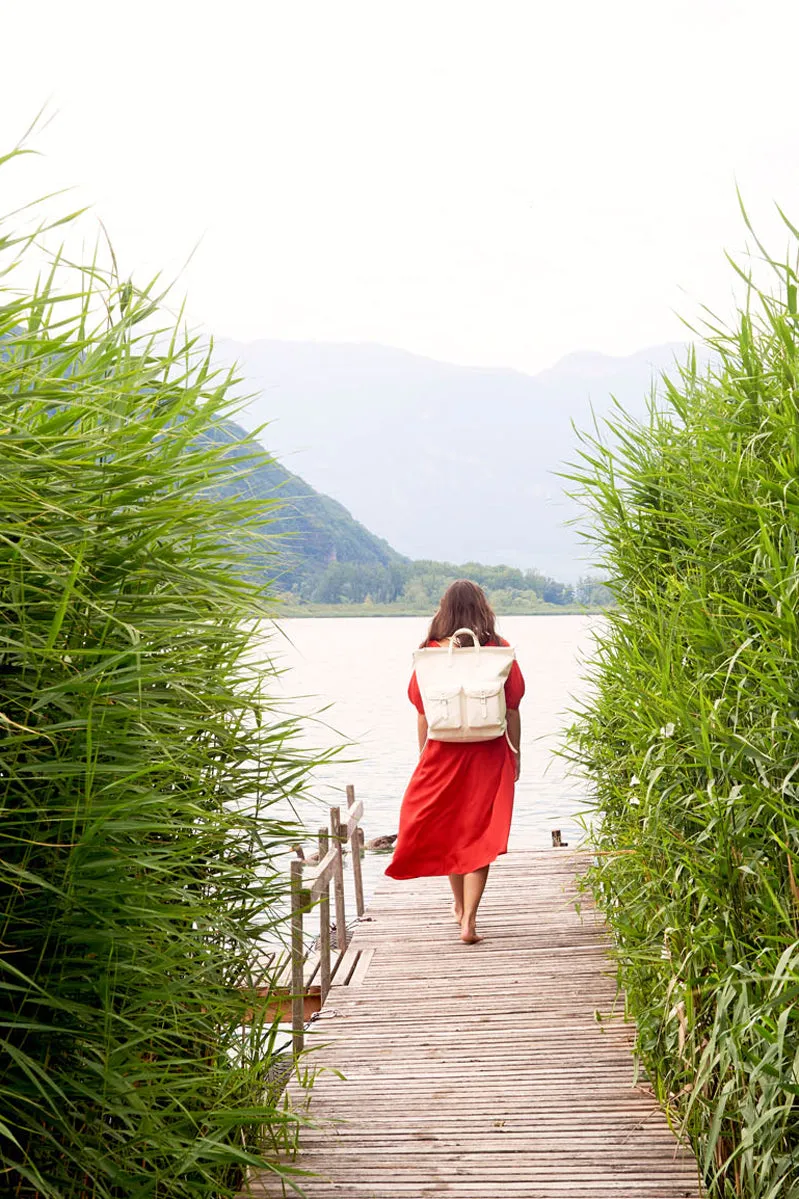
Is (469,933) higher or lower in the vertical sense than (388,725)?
higher

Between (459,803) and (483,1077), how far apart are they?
1.94m

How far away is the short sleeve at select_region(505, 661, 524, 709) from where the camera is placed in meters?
5.77

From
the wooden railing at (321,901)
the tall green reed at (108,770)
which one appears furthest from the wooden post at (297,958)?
the tall green reed at (108,770)

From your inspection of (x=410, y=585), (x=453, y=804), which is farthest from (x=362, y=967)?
(x=410, y=585)

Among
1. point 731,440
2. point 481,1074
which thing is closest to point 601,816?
point 481,1074

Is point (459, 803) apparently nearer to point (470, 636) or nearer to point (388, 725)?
point (470, 636)

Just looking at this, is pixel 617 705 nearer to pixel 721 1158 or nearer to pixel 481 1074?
pixel 481 1074

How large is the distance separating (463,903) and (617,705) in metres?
2.11

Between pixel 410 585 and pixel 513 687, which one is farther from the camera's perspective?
pixel 410 585

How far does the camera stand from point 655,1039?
3.72 metres

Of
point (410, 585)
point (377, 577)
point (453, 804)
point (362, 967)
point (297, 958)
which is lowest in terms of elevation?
point (362, 967)

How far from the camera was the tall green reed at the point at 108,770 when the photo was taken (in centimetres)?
204

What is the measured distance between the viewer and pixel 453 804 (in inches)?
236

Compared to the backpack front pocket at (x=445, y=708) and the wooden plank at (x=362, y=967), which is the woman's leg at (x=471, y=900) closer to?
the wooden plank at (x=362, y=967)
